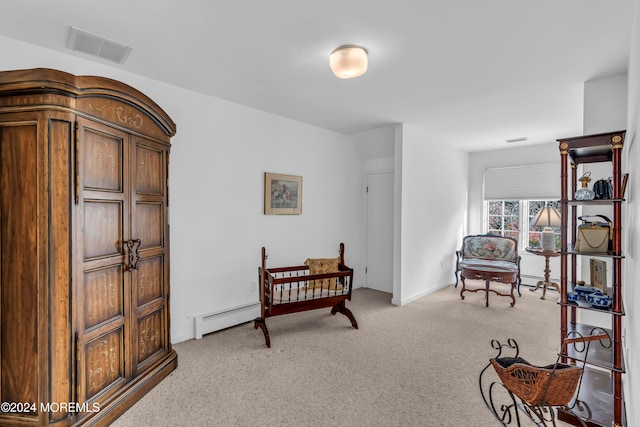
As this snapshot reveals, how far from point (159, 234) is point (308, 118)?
97.7 inches

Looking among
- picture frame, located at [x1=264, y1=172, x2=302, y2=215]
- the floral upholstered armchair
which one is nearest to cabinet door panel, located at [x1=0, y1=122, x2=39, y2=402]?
picture frame, located at [x1=264, y1=172, x2=302, y2=215]

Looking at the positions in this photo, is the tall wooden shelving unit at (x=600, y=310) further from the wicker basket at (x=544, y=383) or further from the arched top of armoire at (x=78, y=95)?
the arched top of armoire at (x=78, y=95)

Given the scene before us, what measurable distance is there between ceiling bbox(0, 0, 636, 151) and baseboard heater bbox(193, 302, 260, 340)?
239cm

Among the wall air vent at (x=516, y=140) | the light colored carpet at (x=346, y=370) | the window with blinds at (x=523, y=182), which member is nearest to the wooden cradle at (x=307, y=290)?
the light colored carpet at (x=346, y=370)

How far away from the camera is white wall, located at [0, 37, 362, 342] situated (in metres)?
3.03

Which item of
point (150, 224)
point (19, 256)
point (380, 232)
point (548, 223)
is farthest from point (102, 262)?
point (548, 223)

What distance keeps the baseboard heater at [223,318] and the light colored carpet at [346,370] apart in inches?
3.2

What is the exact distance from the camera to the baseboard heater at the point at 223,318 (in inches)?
125

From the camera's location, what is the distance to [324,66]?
8.55 feet

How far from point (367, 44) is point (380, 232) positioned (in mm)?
3310

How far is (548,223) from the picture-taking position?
4766 mm

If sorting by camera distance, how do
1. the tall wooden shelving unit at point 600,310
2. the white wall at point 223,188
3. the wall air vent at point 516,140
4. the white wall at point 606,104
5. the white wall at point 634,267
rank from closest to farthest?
the white wall at point 634,267, the tall wooden shelving unit at point 600,310, the white wall at point 606,104, the white wall at point 223,188, the wall air vent at point 516,140

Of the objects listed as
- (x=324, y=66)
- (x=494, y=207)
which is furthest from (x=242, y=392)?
(x=494, y=207)

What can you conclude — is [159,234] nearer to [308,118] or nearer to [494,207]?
[308,118]
